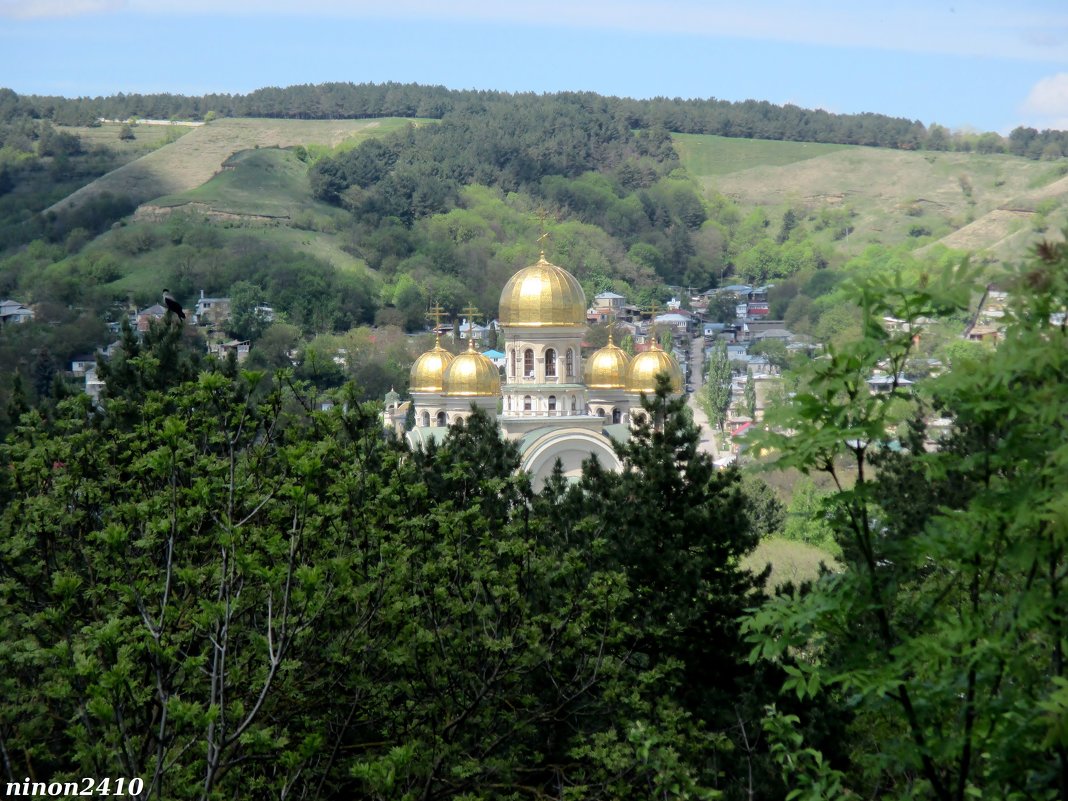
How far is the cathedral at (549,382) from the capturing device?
37.7 meters

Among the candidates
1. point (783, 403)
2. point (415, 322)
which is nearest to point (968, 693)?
point (783, 403)

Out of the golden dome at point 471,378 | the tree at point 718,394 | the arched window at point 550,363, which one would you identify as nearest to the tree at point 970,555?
the arched window at point 550,363

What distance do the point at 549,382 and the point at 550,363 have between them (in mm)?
460

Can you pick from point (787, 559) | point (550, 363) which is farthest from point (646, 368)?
point (787, 559)

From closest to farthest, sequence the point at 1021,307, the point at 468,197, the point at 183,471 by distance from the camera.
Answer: the point at 1021,307 < the point at 183,471 < the point at 468,197

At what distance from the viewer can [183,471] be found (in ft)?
39.4

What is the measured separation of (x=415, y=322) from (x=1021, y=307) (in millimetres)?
100793

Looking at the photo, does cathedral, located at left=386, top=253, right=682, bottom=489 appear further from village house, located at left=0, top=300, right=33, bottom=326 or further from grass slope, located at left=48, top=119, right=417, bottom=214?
grass slope, located at left=48, top=119, right=417, bottom=214

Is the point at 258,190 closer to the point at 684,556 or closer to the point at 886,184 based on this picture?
the point at 886,184

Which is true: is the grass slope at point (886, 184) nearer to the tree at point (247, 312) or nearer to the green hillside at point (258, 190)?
the green hillside at point (258, 190)

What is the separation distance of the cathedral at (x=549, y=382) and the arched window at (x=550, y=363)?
0.02 metres

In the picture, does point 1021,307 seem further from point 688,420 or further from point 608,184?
point 608,184

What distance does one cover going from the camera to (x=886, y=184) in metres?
168

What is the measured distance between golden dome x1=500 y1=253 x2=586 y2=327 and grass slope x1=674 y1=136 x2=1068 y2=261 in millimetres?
106728
